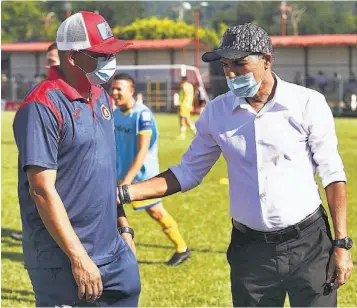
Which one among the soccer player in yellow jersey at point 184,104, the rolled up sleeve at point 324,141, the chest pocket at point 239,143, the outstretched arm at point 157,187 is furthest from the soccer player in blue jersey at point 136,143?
the soccer player in yellow jersey at point 184,104

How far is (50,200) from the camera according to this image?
3.84m

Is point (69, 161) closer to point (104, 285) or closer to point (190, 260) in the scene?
point (104, 285)

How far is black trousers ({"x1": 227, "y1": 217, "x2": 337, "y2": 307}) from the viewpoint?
4484mm

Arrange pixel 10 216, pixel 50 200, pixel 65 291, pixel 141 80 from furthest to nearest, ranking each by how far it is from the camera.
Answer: pixel 141 80 → pixel 10 216 → pixel 65 291 → pixel 50 200

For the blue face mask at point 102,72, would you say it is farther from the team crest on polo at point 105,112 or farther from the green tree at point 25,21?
the green tree at point 25,21

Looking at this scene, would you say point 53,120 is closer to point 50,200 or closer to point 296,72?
point 50,200

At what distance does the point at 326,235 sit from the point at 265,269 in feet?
1.22

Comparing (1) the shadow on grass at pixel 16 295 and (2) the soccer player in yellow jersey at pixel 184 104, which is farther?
(2) the soccer player in yellow jersey at pixel 184 104

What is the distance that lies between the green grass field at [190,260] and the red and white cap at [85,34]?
375cm

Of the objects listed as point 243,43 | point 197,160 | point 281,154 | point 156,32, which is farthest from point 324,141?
point 156,32

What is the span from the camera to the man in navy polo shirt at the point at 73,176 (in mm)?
3852

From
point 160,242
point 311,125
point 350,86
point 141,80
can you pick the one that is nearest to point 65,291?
point 311,125

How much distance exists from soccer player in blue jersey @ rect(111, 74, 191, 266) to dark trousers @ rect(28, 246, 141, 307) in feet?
11.9

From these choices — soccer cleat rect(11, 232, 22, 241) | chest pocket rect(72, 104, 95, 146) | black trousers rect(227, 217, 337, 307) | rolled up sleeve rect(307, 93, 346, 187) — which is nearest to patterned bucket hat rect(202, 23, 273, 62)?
rolled up sleeve rect(307, 93, 346, 187)
